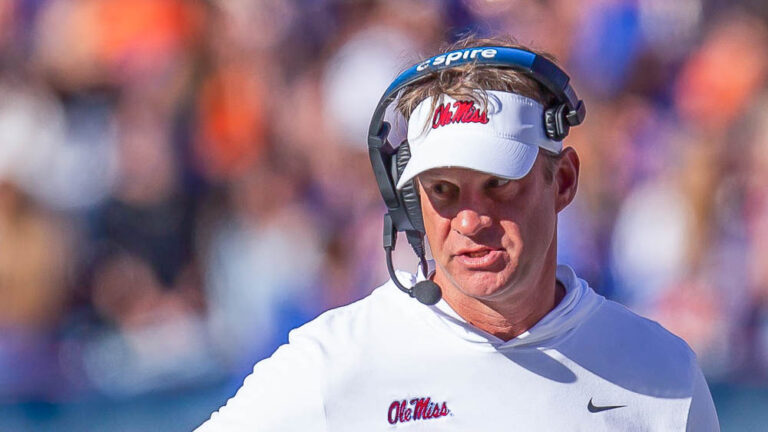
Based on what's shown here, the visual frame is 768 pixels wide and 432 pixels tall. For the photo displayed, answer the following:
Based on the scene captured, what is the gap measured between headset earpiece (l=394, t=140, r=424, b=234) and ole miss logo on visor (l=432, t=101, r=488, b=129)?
0.11m

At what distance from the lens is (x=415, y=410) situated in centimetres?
188

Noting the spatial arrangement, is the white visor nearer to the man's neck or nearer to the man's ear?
the man's ear

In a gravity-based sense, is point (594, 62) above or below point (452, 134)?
above

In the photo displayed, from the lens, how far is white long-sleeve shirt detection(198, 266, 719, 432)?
1832 mm

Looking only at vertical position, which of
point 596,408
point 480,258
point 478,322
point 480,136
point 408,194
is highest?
point 480,136

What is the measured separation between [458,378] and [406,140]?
1.49 feet

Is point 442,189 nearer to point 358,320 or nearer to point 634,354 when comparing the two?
point 358,320

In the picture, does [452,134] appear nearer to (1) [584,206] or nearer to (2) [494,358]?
(2) [494,358]

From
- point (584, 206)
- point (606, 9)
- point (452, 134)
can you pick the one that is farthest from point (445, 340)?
point (606, 9)

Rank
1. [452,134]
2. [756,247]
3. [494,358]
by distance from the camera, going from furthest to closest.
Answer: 1. [756,247]
2. [494,358]
3. [452,134]

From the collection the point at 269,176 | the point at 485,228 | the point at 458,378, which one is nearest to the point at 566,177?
the point at 485,228

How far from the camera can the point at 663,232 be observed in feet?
13.7

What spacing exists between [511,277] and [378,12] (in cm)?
271

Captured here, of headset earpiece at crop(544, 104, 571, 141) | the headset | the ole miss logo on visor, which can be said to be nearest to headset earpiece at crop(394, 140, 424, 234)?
the headset
